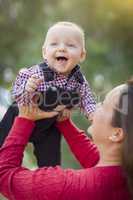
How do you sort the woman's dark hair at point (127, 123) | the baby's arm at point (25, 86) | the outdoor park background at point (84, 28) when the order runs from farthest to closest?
the outdoor park background at point (84, 28), the baby's arm at point (25, 86), the woman's dark hair at point (127, 123)

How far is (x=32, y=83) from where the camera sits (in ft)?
3.62

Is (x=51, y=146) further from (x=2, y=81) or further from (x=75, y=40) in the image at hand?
(x=2, y=81)

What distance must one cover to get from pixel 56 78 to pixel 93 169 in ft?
0.81

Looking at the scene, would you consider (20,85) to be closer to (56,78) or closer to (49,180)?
(56,78)

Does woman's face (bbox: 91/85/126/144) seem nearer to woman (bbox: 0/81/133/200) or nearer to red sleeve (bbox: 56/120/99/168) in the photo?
woman (bbox: 0/81/133/200)

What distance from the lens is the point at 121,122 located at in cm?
98

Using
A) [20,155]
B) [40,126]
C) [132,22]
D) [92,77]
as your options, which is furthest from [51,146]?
[132,22]

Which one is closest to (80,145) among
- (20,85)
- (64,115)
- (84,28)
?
(64,115)

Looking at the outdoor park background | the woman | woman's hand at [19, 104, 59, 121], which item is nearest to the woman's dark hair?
the woman

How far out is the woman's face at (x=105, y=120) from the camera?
3.27ft

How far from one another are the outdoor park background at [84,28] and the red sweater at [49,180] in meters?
3.84

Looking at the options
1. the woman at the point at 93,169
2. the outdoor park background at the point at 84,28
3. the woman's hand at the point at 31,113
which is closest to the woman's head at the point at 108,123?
the woman at the point at 93,169

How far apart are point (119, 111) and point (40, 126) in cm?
24

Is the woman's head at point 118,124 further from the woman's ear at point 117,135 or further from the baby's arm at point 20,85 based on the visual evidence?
the baby's arm at point 20,85
